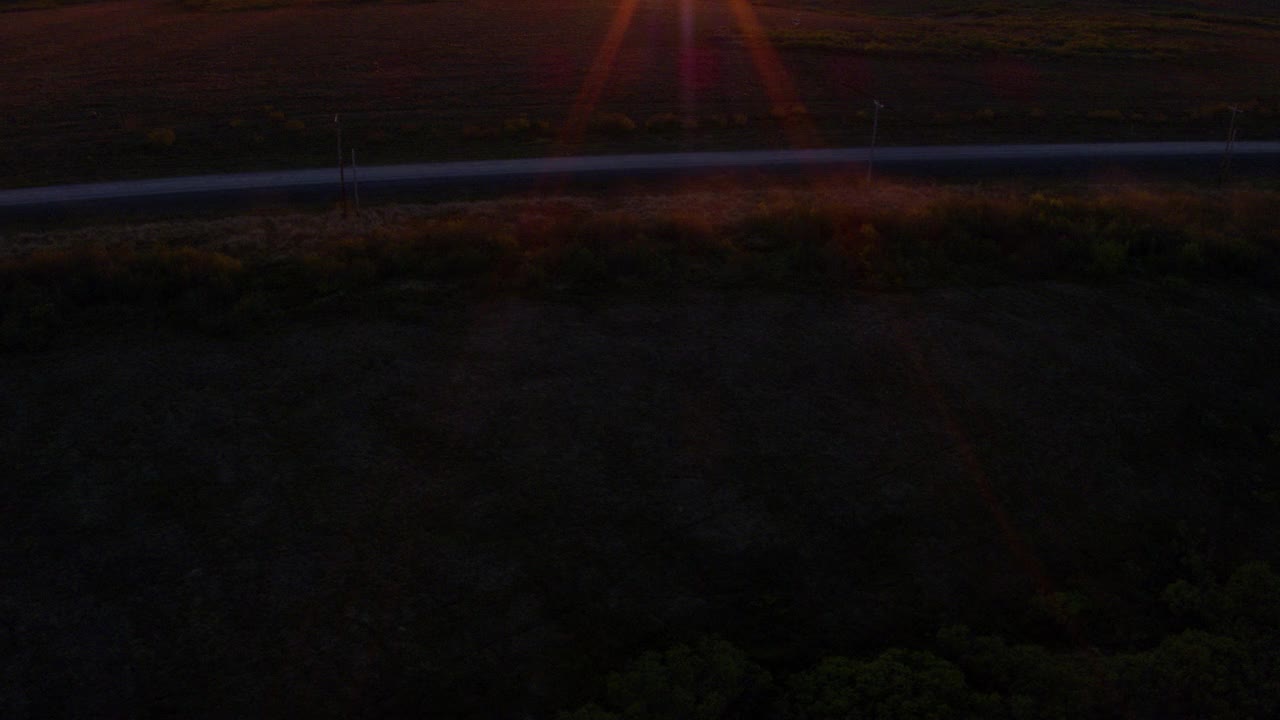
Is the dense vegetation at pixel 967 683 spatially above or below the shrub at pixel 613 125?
below

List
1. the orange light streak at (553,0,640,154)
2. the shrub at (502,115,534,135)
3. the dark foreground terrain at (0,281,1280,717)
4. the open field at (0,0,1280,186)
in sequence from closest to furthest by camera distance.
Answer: the dark foreground terrain at (0,281,1280,717) → the open field at (0,0,1280,186) → the orange light streak at (553,0,640,154) → the shrub at (502,115,534,135)

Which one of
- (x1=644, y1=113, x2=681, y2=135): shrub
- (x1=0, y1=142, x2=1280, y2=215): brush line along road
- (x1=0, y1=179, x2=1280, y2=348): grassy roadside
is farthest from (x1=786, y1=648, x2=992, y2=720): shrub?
(x1=644, y1=113, x2=681, y2=135): shrub

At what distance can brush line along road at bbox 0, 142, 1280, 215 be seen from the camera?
22453 mm

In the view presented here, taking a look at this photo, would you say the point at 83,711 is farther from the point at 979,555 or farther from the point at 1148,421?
the point at 1148,421

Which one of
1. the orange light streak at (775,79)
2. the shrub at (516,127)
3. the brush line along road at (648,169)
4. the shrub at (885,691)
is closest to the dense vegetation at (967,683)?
the shrub at (885,691)

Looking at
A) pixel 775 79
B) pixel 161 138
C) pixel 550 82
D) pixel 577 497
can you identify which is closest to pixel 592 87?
pixel 550 82

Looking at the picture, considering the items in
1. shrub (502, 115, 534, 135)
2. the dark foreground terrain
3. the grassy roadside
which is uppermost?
shrub (502, 115, 534, 135)

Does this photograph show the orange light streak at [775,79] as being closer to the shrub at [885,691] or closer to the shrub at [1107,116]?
the shrub at [1107,116]

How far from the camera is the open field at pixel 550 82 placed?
2893cm

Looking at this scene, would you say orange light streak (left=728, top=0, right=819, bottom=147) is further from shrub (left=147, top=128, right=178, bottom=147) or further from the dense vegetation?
the dense vegetation

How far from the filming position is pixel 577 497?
9422 mm

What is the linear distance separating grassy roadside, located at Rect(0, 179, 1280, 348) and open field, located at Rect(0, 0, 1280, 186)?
924 cm

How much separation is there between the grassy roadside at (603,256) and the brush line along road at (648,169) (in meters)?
3.04

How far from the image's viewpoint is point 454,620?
7848 millimetres
